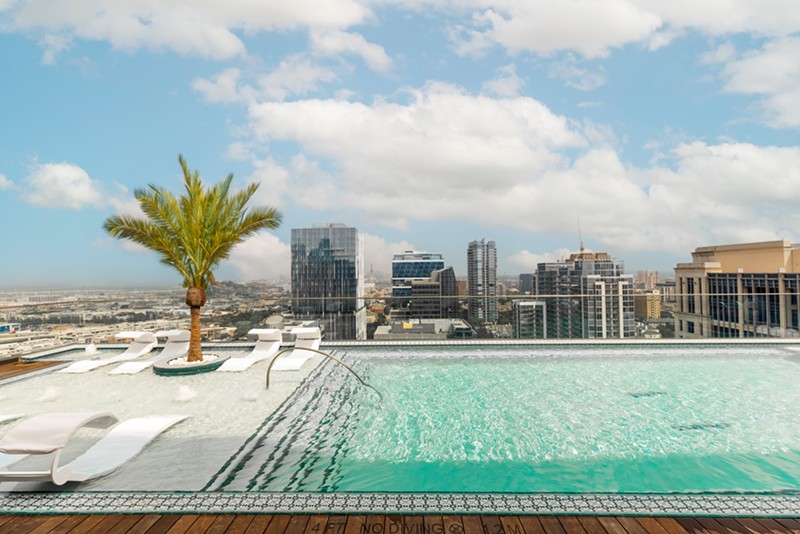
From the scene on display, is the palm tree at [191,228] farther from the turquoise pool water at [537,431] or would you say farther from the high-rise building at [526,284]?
the high-rise building at [526,284]

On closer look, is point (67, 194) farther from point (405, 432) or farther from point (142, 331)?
point (405, 432)

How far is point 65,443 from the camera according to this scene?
2582mm

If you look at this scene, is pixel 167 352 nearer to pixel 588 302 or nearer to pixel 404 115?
pixel 588 302

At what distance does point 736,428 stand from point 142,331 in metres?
9.57

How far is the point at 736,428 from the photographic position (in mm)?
4059

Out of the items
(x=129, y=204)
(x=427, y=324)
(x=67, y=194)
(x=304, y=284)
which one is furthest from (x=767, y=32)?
(x=67, y=194)

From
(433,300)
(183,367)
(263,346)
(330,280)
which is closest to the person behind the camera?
(183,367)

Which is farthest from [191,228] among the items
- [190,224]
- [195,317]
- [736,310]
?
[736,310]

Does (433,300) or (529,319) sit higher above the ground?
(433,300)

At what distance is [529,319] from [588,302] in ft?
4.28

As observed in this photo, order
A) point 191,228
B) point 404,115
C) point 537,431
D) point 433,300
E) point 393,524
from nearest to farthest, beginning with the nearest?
point 393,524
point 537,431
point 191,228
point 433,300
point 404,115

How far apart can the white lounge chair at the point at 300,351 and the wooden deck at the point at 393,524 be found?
314 centimetres

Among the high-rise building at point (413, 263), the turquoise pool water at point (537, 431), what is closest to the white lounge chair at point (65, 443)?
the turquoise pool water at point (537, 431)

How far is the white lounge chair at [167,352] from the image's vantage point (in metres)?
6.33
